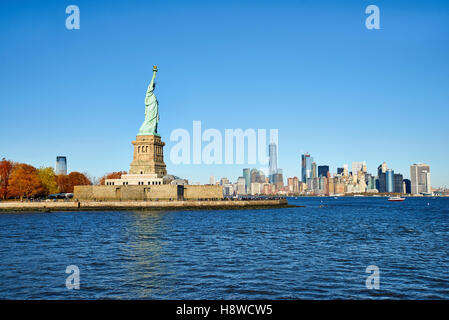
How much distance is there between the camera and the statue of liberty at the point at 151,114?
3915 inches

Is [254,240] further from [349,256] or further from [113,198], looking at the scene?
[113,198]

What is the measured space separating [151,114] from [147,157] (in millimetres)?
11639

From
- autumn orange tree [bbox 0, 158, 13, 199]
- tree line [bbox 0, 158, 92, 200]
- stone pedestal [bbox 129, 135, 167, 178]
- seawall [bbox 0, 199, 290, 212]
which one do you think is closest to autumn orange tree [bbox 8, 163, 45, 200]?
tree line [bbox 0, 158, 92, 200]

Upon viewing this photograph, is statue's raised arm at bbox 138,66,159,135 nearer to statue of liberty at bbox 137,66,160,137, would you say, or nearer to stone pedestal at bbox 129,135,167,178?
statue of liberty at bbox 137,66,160,137

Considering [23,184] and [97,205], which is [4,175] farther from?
[97,205]

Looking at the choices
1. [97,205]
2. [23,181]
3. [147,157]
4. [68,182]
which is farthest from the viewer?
[68,182]

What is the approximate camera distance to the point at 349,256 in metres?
30.6

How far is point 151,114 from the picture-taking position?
101125 mm

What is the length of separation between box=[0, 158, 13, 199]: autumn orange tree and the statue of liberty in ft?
128

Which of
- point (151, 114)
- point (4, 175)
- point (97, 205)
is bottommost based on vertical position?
point (97, 205)

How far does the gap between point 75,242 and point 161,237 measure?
821 centimetres

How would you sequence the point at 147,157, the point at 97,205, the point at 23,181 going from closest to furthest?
the point at 97,205 < the point at 147,157 < the point at 23,181

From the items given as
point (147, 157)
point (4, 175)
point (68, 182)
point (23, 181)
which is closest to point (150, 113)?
point (147, 157)
